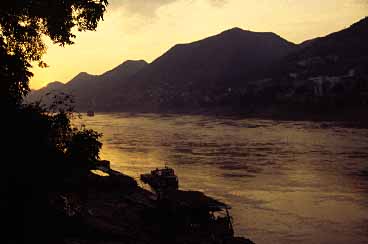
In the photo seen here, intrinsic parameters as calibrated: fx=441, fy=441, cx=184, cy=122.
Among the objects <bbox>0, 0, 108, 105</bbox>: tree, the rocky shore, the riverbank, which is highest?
<bbox>0, 0, 108, 105</bbox>: tree

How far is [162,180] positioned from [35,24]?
3909 centimetres

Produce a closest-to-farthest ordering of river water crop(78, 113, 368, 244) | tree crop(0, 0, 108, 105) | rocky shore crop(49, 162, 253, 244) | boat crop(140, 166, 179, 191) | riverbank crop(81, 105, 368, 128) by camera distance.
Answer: tree crop(0, 0, 108, 105)
rocky shore crop(49, 162, 253, 244)
river water crop(78, 113, 368, 244)
boat crop(140, 166, 179, 191)
riverbank crop(81, 105, 368, 128)

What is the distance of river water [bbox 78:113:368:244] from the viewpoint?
37781 millimetres

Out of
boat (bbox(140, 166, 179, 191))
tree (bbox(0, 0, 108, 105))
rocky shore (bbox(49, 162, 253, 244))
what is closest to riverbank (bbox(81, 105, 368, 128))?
boat (bbox(140, 166, 179, 191))

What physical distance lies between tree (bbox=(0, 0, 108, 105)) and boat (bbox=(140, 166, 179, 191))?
3555 cm

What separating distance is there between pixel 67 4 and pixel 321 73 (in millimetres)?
195058

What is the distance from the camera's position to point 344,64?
198 m

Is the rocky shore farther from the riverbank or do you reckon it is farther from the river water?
the riverbank

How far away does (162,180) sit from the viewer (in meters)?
52.0

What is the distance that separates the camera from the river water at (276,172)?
3778 cm

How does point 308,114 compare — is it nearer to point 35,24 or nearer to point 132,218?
point 132,218

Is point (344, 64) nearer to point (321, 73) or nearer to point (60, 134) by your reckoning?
point (321, 73)

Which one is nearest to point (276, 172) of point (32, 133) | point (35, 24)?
point (35, 24)

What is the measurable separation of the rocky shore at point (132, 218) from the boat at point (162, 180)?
13856 millimetres
